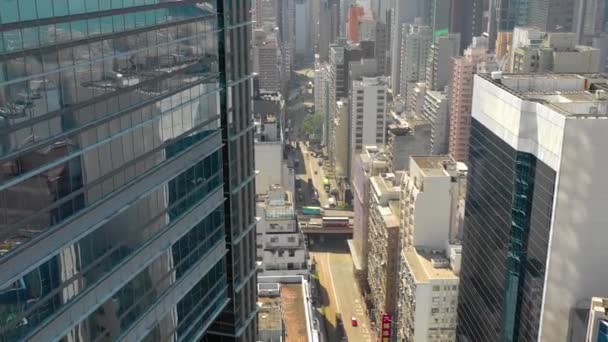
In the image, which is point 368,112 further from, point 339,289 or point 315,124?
point 315,124

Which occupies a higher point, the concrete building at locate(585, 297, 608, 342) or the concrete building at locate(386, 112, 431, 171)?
the concrete building at locate(585, 297, 608, 342)

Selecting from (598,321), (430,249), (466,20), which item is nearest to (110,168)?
(598,321)

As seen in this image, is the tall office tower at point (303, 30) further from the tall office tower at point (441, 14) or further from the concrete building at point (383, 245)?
the concrete building at point (383, 245)

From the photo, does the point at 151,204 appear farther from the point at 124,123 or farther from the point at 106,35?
the point at 106,35

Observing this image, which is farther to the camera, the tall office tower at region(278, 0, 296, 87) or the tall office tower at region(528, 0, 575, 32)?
the tall office tower at region(278, 0, 296, 87)

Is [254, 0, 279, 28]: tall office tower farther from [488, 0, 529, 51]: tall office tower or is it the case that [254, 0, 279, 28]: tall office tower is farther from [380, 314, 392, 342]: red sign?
[380, 314, 392, 342]: red sign

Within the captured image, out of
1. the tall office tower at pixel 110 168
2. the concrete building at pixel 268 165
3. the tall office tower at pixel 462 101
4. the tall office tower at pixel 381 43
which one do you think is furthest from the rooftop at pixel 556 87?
the tall office tower at pixel 381 43

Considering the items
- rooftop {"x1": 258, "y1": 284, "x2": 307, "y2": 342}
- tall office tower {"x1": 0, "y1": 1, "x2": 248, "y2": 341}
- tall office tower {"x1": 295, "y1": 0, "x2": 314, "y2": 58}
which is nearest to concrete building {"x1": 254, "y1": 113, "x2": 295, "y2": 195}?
rooftop {"x1": 258, "y1": 284, "x2": 307, "y2": 342}
